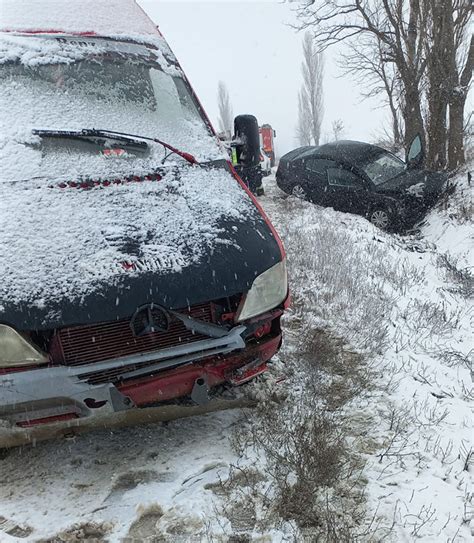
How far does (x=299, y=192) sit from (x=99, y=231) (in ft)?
27.4

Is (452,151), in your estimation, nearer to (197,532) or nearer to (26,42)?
(26,42)

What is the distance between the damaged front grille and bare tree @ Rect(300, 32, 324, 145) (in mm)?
39801

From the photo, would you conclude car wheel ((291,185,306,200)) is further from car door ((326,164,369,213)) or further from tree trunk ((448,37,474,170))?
tree trunk ((448,37,474,170))

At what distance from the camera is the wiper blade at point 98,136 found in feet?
8.71

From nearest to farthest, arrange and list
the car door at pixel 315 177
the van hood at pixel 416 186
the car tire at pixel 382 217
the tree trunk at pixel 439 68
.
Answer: the van hood at pixel 416 186 → the car tire at pixel 382 217 → the car door at pixel 315 177 → the tree trunk at pixel 439 68

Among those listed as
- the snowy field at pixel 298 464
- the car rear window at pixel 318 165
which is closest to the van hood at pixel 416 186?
the car rear window at pixel 318 165

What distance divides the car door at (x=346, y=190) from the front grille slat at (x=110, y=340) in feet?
23.5

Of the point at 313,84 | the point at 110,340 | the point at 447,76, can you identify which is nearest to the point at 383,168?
the point at 447,76

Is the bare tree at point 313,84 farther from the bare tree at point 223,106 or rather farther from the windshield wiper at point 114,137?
the windshield wiper at point 114,137

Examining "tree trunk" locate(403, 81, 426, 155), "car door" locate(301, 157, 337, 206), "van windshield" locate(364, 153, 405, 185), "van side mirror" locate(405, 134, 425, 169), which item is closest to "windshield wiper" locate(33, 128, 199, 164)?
"van windshield" locate(364, 153, 405, 185)

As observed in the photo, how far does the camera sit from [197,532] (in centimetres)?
184

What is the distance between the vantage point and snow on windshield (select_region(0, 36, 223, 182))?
2564 mm

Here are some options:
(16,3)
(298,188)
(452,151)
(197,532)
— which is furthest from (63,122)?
(452,151)

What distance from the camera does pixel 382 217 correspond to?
8453 mm
